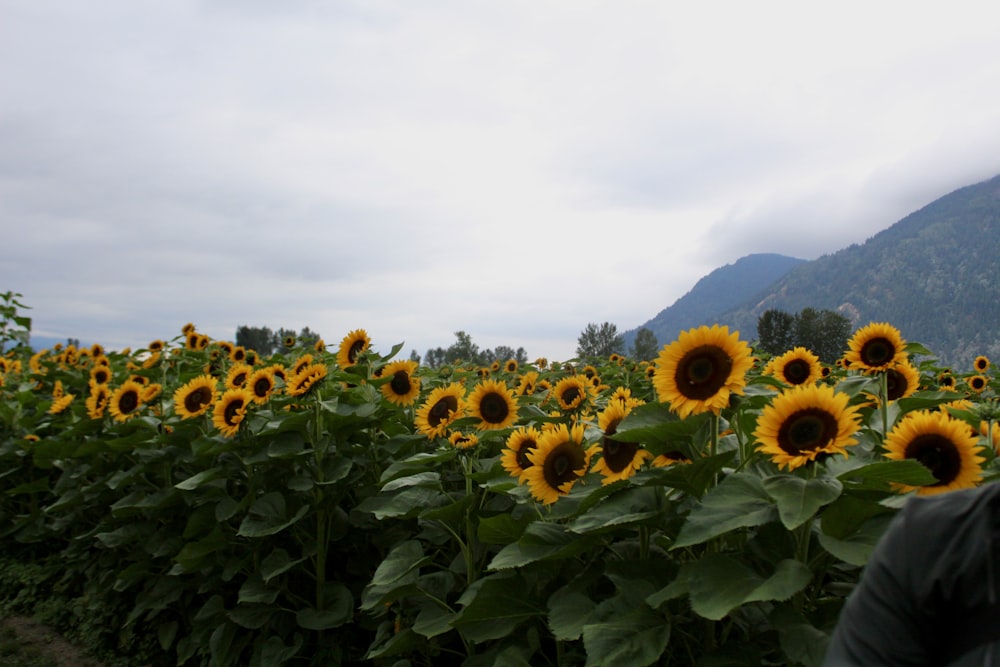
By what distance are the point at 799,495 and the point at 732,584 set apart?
288 millimetres

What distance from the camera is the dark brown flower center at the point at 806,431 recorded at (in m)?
1.79

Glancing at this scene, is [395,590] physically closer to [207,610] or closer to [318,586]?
[318,586]

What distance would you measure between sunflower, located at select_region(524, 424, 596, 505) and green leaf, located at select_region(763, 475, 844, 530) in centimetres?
77

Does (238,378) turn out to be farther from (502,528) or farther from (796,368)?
(796,368)

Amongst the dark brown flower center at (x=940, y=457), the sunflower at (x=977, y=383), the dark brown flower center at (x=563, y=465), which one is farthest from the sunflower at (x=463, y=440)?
the sunflower at (x=977, y=383)

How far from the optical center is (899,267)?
19462 centimetres

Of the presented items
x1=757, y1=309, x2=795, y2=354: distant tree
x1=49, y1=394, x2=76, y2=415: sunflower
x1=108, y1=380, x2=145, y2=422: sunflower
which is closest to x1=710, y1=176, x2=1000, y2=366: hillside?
x1=757, y1=309, x2=795, y2=354: distant tree

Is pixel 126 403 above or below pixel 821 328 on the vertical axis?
below

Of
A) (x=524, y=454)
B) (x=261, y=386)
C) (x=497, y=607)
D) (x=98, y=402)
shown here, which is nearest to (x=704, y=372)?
(x=524, y=454)

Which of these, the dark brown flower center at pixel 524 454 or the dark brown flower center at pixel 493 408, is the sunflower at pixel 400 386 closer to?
the dark brown flower center at pixel 493 408

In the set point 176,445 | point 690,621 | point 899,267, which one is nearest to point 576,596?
point 690,621

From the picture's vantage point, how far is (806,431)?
1.81 metres

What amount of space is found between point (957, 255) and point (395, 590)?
223364 millimetres

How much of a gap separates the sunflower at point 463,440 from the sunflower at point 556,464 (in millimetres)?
530
